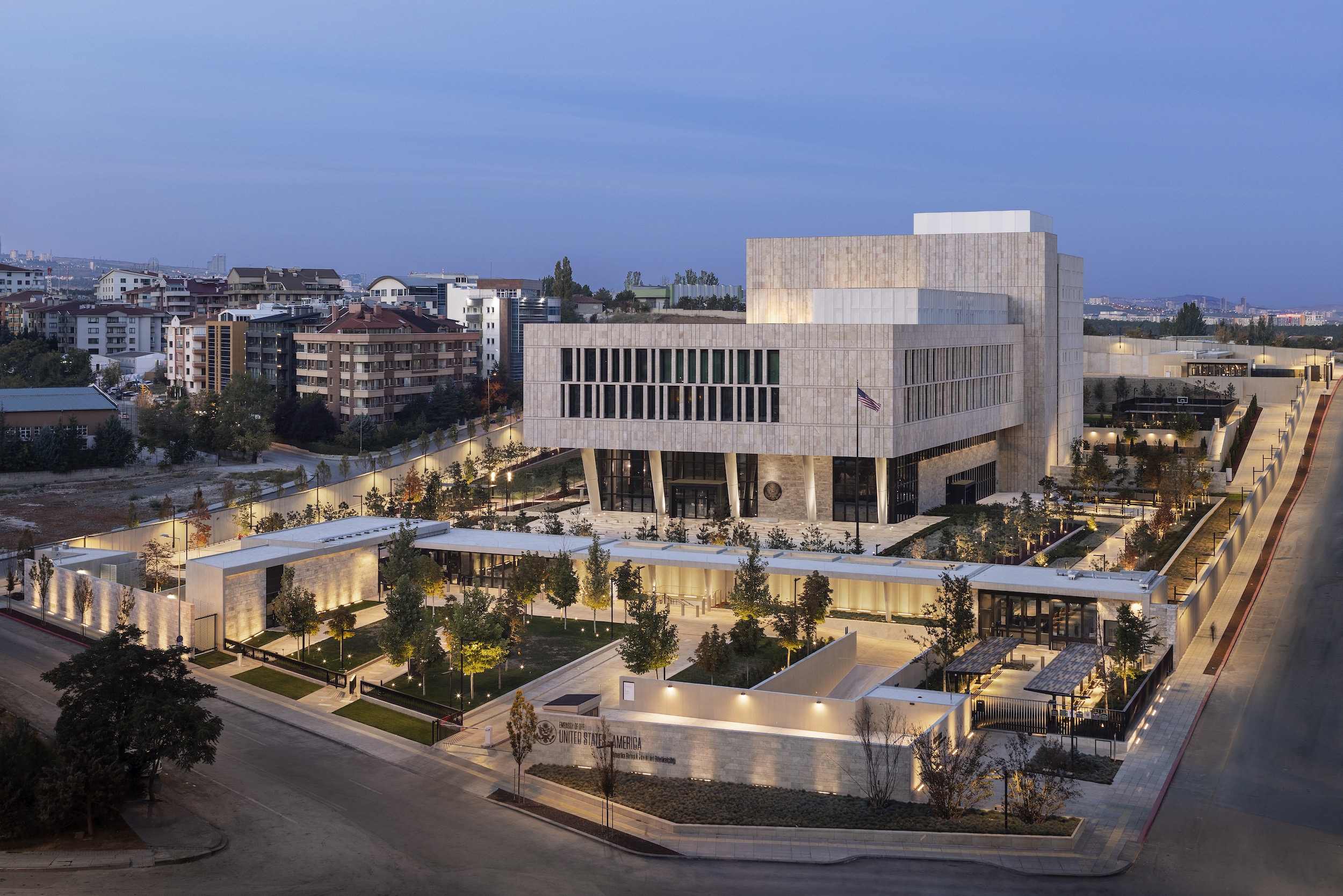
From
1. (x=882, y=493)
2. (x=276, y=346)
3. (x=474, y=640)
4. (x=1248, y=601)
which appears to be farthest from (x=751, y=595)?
(x=276, y=346)

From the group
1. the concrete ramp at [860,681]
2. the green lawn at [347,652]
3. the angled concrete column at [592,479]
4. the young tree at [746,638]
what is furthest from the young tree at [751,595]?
the angled concrete column at [592,479]

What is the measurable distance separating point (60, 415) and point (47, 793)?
87429 mm

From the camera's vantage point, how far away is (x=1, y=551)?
2721 inches

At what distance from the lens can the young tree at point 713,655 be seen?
3981 cm

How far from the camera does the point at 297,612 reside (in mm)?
44406

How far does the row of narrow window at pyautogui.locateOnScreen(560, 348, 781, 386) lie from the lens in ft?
225

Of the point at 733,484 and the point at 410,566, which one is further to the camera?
the point at 733,484

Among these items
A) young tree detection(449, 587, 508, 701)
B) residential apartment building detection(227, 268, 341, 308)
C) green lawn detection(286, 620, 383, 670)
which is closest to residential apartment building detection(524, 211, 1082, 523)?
green lawn detection(286, 620, 383, 670)

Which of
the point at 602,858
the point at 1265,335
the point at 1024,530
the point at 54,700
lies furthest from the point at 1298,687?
the point at 1265,335

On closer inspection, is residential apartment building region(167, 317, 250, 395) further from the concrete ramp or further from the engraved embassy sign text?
the engraved embassy sign text

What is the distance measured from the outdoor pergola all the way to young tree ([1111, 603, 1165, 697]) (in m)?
3.51

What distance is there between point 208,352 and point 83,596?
99371mm

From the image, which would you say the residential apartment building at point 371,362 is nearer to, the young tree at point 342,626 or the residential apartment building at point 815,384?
the residential apartment building at point 815,384

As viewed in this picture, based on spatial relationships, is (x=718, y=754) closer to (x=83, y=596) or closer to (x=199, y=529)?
(x=83, y=596)
